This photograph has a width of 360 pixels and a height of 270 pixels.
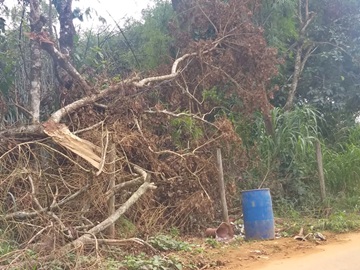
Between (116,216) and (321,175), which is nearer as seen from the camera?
(116,216)

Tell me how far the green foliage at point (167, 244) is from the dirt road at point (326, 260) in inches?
41.1

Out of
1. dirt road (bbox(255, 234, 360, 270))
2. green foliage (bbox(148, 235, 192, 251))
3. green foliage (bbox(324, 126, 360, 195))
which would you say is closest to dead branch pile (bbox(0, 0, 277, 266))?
green foliage (bbox(148, 235, 192, 251))

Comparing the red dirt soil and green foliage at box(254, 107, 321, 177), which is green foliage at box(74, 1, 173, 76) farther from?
the red dirt soil

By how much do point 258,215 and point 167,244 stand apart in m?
1.47

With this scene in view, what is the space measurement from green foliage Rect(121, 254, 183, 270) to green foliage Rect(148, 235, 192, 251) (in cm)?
59

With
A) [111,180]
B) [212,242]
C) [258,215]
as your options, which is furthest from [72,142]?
[258,215]

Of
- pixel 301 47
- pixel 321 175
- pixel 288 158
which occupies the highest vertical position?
pixel 301 47

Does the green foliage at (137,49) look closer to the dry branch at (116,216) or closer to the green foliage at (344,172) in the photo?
the dry branch at (116,216)

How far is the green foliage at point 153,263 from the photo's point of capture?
17.2 ft

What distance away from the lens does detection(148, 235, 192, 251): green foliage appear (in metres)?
6.13

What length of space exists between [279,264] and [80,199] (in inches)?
110

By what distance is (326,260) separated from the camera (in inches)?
221

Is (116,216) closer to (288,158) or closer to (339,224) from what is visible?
(339,224)

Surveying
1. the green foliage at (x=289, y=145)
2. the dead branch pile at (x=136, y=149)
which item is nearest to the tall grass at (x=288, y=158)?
the green foliage at (x=289, y=145)
